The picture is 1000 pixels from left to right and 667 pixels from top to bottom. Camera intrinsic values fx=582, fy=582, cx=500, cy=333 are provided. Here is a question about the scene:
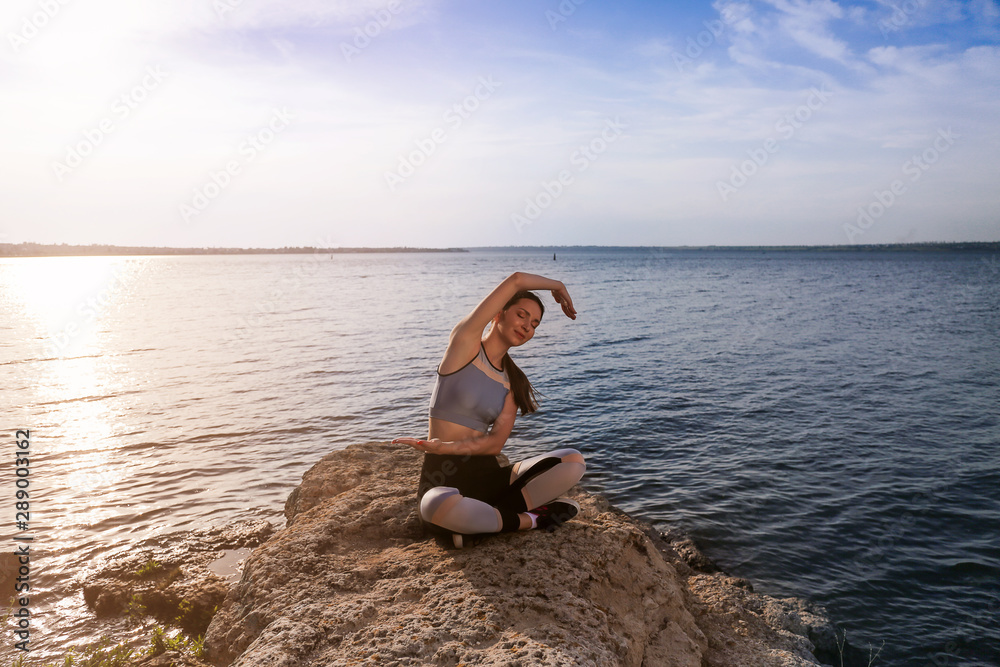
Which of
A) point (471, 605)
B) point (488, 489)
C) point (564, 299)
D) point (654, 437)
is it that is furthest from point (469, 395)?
point (654, 437)

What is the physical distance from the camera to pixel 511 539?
192 inches

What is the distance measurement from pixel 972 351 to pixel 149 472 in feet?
95.9

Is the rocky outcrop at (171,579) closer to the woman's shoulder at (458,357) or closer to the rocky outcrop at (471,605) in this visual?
the rocky outcrop at (471,605)

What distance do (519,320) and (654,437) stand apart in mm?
9115

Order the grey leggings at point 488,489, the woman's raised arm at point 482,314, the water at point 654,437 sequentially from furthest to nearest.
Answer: the water at point 654,437 → the woman's raised arm at point 482,314 → the grey leggings at point 488,489

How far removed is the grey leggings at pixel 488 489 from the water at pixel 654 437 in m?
3.92

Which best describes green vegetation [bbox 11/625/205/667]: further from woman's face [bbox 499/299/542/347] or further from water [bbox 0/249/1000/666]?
woman's face [bbox 499/299/542/347]

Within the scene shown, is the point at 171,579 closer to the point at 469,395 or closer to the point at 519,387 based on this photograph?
the point at 469,395

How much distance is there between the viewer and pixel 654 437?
13.1 metres

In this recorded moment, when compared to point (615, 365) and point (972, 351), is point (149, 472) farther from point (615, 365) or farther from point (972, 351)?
point (972, 351)

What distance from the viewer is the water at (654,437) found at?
7602 millimetres

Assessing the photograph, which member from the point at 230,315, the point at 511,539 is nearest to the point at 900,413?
the point at 511,539

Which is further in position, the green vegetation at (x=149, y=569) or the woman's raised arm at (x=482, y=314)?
the green vegetation at (x=149, y=569)

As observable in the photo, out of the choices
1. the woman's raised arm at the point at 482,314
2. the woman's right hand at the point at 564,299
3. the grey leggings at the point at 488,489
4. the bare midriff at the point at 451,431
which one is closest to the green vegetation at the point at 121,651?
the grey leggings at the point at 488,489
